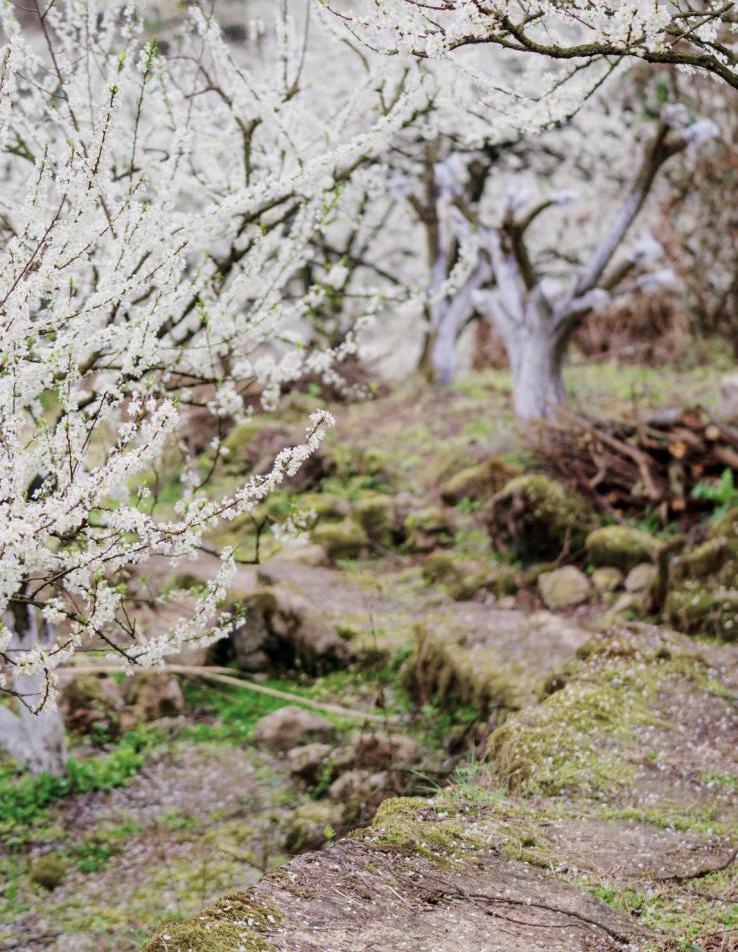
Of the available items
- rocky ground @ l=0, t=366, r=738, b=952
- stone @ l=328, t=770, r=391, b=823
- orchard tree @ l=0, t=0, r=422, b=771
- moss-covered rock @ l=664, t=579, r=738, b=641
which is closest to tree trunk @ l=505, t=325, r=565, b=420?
rocky ground @ l=0, t=366, r=738, b=952

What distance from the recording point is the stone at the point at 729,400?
7965 mm

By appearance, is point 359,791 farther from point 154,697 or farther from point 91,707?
point 91,707

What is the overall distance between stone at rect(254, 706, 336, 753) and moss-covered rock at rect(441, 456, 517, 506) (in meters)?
3.70

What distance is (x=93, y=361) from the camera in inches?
165

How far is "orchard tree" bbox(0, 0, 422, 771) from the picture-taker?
3.04 m

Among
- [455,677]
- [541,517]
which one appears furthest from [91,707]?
[541,517]

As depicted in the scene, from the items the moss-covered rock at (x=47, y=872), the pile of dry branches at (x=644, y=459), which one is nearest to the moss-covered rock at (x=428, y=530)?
the pile of dry branches at (x=644, y=459)

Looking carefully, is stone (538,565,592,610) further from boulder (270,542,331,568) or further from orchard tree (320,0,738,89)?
orchard tree (320,0,738,89)

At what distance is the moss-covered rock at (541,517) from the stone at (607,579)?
41cm

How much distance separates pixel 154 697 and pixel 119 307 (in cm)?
327

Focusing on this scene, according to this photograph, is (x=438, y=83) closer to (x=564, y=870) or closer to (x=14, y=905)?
(x=564, y=870)

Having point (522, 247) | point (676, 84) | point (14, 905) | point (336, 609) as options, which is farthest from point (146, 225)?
point (676, 84)

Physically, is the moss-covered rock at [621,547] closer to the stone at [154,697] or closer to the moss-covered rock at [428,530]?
the moss-covered rock at [428,530]

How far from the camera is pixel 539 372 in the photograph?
32.3ft
